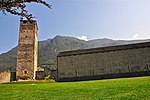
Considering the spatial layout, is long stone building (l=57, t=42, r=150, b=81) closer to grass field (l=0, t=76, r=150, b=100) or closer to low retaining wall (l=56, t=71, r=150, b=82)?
low retaining wall (l=56, t=71, r=150, b=82)

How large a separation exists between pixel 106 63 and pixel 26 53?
49.0ft

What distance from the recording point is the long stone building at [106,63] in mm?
39688

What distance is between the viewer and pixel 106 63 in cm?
4153

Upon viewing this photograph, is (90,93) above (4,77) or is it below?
below

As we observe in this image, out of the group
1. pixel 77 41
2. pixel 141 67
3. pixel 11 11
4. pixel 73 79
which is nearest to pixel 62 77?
pixel 73 79

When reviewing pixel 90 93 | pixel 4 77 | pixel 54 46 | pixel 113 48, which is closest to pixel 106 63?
pixel 113 48

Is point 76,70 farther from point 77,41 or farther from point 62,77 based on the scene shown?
point 77,41

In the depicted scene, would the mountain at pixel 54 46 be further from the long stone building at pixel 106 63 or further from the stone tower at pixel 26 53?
the long stone building at pixel 106 63

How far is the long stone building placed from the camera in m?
39.7

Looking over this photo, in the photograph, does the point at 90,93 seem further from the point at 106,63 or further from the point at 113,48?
the point at 113,48

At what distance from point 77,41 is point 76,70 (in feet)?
348

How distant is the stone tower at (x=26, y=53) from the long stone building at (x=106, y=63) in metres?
5.03

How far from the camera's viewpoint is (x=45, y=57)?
360 feet

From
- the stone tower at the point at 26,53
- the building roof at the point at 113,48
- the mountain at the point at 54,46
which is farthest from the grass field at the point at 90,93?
the mountain at the point at 54,46
